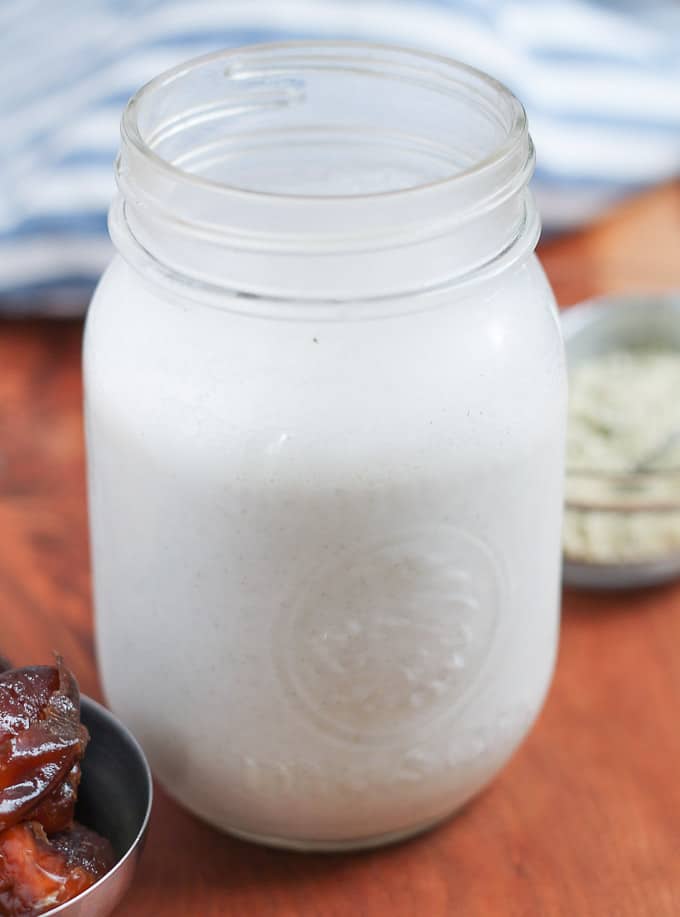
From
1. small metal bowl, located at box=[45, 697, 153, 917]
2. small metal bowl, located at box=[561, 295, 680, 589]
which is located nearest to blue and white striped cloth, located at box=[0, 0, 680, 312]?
small metal bowl, located at box=[561, 295, 680, 589]

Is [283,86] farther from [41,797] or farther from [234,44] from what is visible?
[234,44]

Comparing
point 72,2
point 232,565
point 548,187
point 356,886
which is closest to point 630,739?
point 356,886

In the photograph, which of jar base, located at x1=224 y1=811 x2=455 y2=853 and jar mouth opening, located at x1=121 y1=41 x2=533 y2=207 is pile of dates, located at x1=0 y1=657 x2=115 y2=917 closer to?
jar base, located at x1=224 y1=811 x2=455 y2=853

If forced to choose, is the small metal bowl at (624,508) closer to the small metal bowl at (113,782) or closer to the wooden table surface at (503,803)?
the wooden table surface at (503,803)

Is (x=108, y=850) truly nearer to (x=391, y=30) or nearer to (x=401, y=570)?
(x=401, y=570)

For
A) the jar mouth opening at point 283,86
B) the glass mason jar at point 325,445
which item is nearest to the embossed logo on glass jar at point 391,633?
the glass mason jar at point 325,445

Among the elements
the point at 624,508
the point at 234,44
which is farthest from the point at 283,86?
the point at 234,44
